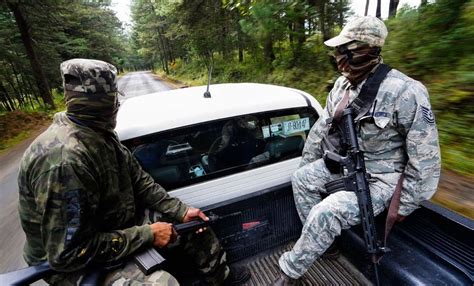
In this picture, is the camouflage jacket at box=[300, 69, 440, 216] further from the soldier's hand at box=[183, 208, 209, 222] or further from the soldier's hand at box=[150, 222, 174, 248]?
the soldier's hand at box=[150, 222, 174, 248]

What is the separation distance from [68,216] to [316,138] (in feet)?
6.44

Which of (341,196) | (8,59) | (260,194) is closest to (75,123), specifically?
(260,194)

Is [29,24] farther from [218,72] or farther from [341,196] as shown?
[341,196]

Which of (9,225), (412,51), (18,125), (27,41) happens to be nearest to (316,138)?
(9,225)

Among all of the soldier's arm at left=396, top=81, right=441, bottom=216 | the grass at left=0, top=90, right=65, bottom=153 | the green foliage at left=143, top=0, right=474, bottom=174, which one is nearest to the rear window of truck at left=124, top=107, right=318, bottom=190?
the soldier's arm at left=396, top=81, right=441, bottom=216

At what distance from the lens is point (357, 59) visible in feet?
6.85

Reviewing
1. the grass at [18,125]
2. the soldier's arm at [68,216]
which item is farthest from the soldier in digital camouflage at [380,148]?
the grass at [18,125]

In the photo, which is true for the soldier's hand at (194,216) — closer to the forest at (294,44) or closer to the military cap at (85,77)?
the military cap at (85,77)

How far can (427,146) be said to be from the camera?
74.3 inches

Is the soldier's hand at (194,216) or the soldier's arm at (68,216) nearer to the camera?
the soldier's arm at (68,216)

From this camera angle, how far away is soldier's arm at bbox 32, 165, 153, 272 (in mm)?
1409

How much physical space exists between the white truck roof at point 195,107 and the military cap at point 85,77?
51cm

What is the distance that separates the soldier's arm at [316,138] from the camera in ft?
8.15

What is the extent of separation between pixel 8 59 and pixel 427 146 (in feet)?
59.0
